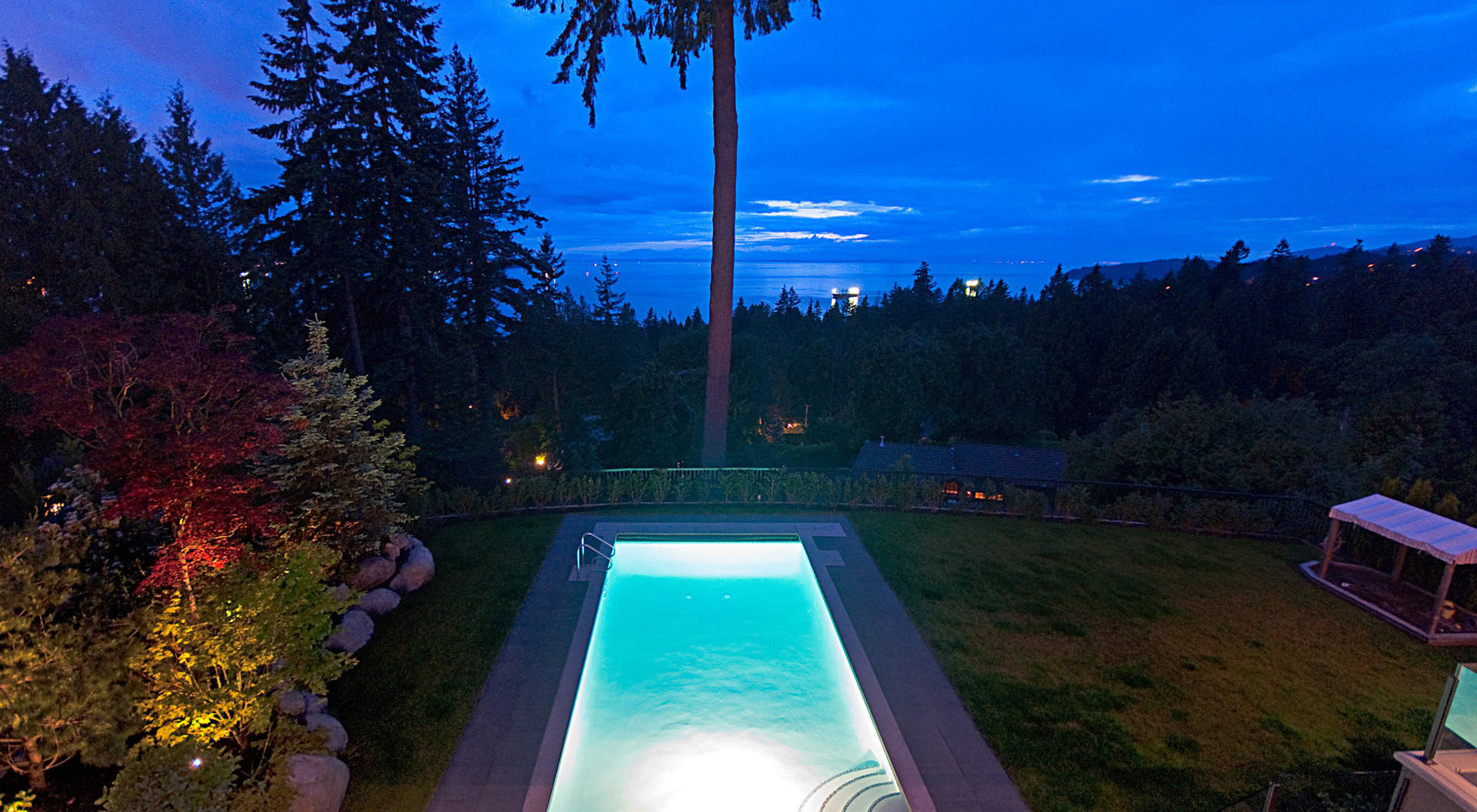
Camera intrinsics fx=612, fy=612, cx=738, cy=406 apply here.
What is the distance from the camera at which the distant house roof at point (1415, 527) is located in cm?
697

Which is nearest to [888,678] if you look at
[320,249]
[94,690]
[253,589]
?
[253,589]

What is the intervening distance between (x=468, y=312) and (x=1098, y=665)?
19642 mm

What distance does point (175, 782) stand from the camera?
149 inches

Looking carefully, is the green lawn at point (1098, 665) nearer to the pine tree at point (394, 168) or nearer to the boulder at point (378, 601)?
the boulder at point (378, 601)

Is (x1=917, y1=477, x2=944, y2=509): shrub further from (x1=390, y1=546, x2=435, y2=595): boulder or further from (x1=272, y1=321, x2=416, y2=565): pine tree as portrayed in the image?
(x1=272, y1=321, x2=416, y2=565): pine tree

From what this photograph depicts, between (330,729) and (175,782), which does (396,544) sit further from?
(175,782)

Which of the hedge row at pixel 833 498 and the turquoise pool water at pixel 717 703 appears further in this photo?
the hedge row at pixel 833 498

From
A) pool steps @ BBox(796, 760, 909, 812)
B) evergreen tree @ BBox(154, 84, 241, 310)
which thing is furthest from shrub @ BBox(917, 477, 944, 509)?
evergreen tree @ BBox(154, 84, 241, 310)

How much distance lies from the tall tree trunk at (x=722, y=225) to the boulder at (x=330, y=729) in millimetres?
8270

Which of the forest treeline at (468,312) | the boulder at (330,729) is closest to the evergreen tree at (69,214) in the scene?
the forest treeline at (468,312)

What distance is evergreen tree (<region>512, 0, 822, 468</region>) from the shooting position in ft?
32.9

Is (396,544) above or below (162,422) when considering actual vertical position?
below

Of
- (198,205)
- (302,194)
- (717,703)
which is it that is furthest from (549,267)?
(717,703)

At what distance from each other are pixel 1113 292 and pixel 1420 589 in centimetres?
4576
